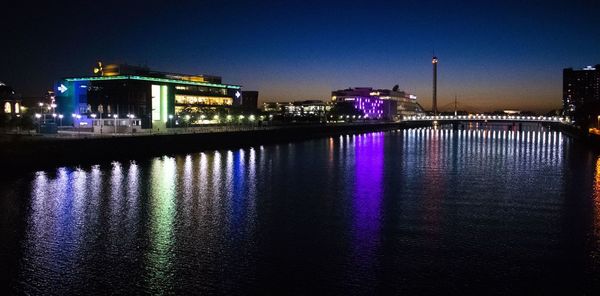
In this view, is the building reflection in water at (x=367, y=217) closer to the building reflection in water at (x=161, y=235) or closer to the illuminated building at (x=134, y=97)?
the building reflection in water at (x=161, y=235)

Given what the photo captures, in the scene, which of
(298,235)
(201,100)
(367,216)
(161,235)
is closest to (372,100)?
(201,100)

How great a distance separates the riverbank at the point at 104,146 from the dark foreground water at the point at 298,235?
4434mm

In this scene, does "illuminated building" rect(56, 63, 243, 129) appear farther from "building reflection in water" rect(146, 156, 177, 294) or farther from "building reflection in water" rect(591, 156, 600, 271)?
"building reflection in water" rect(591, 156, 600, 271)

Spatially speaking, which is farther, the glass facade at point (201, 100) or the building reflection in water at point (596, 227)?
Result: the glass facade at point (201, 100)

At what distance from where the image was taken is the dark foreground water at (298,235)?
8648mm

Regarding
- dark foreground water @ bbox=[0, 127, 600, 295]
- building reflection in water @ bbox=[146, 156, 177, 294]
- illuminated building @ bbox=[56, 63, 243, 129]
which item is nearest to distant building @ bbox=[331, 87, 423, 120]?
illuminated building @ bbox=[56, 63, 243, 129]

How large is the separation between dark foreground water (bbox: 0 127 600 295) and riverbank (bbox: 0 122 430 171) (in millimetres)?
4434

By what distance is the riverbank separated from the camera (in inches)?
1045

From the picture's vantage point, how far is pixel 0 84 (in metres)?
85.1

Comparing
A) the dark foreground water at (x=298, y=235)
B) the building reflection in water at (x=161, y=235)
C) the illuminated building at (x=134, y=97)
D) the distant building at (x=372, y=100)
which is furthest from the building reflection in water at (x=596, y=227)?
the distant building at (x=372, y=100)

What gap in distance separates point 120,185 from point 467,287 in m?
15.5

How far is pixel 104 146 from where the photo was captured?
31.7 m

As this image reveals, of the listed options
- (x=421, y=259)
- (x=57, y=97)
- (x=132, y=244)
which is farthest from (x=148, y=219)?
(x=57, y=97)

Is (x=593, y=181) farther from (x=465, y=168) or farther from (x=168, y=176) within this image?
(x=168, y=176)
